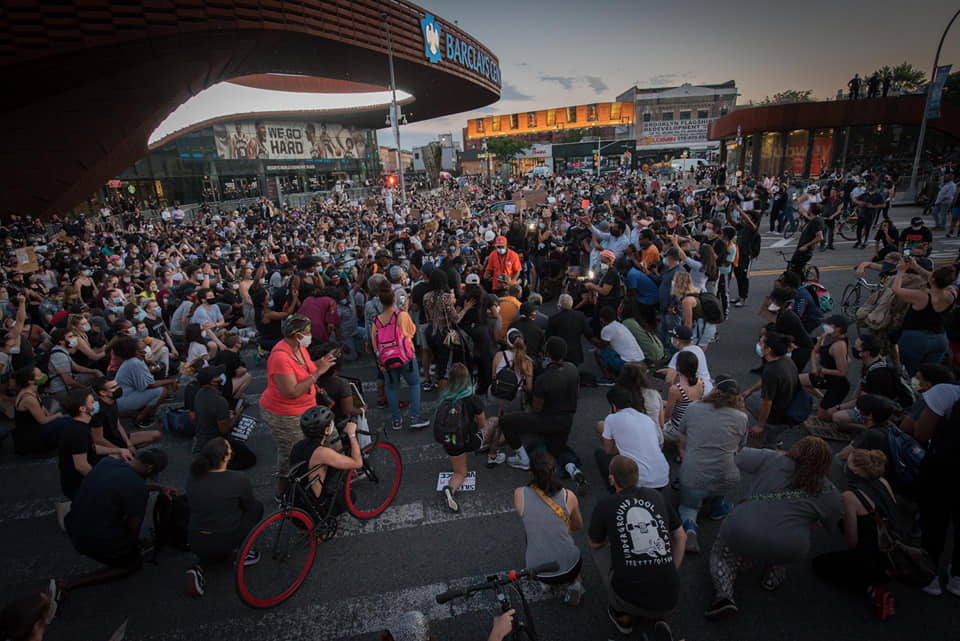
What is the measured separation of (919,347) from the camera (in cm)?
528

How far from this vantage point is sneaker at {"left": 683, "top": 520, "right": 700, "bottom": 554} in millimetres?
3861

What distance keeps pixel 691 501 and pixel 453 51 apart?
35.1 m

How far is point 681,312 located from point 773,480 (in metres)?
4.13

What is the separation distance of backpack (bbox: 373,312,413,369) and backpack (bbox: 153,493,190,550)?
8.39ft

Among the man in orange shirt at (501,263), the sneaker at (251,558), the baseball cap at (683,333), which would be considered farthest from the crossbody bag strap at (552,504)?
the man in orange shirt at (501,263)

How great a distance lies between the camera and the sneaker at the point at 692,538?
152 inches

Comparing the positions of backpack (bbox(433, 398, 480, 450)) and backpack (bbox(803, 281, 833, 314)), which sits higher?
backpack (bbox(803, 281, 833, 314))

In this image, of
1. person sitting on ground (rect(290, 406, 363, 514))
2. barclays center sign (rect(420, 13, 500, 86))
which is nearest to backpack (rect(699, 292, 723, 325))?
person sitting on ground (rect(290, 406, 363, 514))

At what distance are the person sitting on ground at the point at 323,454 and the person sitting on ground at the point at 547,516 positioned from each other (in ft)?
5.56

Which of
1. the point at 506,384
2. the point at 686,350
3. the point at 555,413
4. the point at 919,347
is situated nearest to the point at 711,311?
the point at 686,350

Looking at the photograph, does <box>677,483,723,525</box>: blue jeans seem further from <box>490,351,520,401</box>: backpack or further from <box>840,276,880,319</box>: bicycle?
<box>840,276,880,319</box>: bicycle

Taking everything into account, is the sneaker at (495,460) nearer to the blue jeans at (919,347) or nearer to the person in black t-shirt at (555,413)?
the person in black t-shirt at (555,413)

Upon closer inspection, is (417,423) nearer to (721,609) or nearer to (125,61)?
(721,609)

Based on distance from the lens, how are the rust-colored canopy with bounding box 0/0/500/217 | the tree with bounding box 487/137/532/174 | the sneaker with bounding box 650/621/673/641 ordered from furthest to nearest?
the tree with bounding box 487/137/532/174 < the rust-colored canopy with bounding box 0/0/500/217 < the sneaker with bounding box 650/621/673/641
